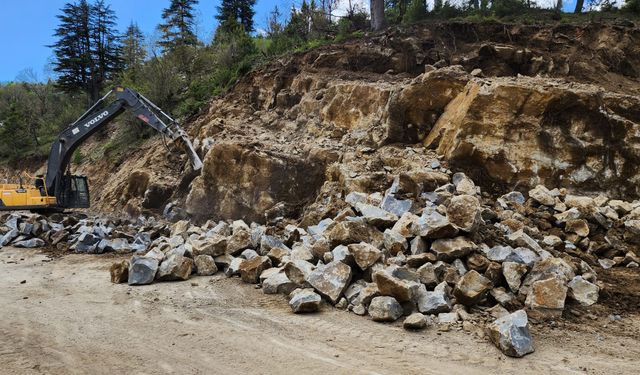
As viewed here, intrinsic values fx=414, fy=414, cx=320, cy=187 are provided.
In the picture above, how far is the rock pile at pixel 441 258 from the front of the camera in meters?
4.52

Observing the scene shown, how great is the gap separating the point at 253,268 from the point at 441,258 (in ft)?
8.73

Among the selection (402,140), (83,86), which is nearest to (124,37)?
(83,86)

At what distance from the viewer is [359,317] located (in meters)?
4.63

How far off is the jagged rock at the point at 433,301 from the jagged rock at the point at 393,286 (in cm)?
15

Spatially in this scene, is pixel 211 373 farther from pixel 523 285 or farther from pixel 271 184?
pixel 271 184

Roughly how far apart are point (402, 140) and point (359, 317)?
6084 mm

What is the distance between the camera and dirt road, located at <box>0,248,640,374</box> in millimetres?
3484

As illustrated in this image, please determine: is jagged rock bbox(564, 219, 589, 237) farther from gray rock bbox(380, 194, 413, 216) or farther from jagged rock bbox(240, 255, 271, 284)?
jagged rock bbox(240, 255, 271, 284)

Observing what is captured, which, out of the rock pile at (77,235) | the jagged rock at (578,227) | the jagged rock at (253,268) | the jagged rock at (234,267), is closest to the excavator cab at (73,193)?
the rock pile at (77,235)

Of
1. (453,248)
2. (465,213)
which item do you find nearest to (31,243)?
(453,248)

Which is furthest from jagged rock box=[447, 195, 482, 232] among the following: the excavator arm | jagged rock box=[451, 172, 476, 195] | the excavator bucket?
the excavator arm

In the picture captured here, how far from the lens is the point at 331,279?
16.6 ft

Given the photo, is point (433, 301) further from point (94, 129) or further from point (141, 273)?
point (94, 129)

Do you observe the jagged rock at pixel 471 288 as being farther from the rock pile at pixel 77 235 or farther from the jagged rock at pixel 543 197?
the rock pile at pixel 77 235
